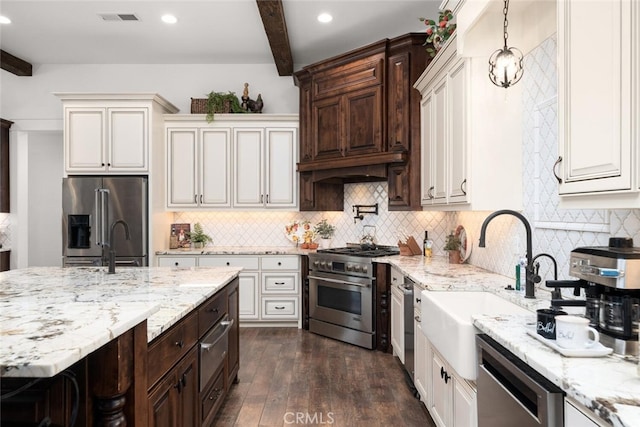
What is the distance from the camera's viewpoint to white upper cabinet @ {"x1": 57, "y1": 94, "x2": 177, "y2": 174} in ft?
14.9

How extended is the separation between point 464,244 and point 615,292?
2.14m

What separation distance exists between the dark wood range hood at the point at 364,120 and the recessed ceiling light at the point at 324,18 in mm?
423

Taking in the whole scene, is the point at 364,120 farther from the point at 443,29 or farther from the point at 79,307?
the point at 79,307

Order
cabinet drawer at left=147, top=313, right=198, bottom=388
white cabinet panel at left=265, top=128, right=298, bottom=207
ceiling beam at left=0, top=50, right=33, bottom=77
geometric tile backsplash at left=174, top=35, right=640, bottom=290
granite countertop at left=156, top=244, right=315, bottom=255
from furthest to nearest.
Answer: white cabinet panel at left=265, top=128, right=298, bottom=207
ceiling beam at left=0, top=50, right=33, bottom=77
granite countertop at left=156, top=244, right=315, bottom=255
geometric tile backsplash at left=174, top=35, right=640, bottom=290
cabinet drawer at left=147, top=313, right=198, bottom=388

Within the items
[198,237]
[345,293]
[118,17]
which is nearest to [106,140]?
[118,17]

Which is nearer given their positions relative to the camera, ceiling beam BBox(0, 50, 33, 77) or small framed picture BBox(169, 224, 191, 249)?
ceiling beam BBox(0, 50, 33, 77)

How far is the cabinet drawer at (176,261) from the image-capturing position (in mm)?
4633

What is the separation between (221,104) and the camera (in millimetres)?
4883

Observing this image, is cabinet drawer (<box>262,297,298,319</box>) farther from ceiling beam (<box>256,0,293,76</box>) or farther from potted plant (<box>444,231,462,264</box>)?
ceiling beam (<box>256,0,293,76</box>)

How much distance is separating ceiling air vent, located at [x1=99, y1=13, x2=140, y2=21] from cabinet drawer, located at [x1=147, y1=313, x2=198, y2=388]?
10.9 ft

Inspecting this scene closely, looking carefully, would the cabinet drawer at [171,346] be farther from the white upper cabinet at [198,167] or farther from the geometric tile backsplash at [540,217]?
the white upper cabinet at [198,167]

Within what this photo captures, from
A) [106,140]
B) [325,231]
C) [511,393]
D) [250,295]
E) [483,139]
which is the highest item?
[106,140]

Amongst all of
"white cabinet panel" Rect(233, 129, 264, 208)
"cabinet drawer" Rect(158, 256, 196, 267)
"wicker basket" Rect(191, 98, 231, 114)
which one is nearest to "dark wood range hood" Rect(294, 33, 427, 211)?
"white cabinet panel" Rect(233, 129, 264, 208)

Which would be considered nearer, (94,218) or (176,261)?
(94,218)
